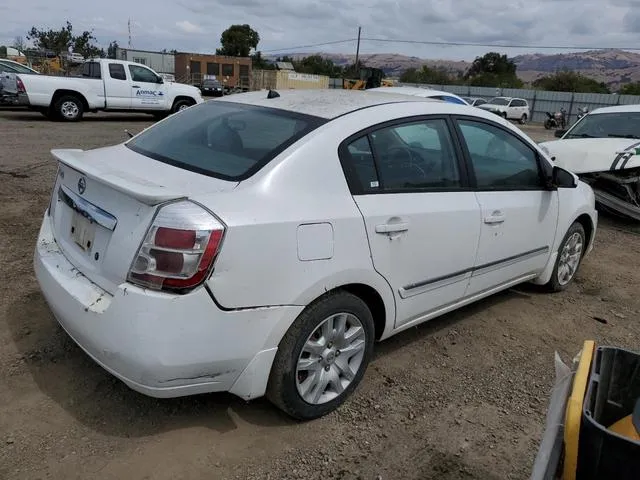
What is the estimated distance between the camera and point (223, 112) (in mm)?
3375

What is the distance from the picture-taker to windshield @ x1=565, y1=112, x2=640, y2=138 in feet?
26.2

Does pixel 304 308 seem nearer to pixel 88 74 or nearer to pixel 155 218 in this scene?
pixel 155 218

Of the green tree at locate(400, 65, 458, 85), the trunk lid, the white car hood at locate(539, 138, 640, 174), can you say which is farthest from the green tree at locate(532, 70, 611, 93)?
the trunk lid

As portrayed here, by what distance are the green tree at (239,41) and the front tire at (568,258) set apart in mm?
76248

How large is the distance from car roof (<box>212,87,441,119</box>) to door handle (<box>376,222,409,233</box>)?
64 centimetres

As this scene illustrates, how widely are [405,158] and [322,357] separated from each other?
122 cm

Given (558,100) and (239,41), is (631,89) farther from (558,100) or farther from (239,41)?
(239,41)

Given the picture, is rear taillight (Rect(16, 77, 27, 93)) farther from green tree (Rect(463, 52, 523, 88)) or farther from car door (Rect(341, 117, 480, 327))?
green tree (Rect(463, 52, 523, 88))

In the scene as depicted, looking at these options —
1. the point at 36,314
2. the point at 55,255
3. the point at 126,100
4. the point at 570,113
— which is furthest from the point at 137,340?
the point at 570,113

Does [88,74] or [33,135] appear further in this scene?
[88,74]

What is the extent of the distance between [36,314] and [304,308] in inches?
84.0

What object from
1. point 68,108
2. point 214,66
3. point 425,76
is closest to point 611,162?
point 68,108

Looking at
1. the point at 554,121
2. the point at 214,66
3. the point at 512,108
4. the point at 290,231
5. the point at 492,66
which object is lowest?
the point at 554,121

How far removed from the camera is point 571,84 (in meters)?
56.4
